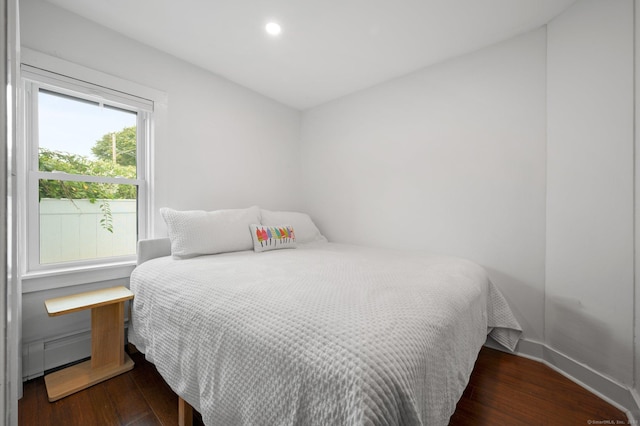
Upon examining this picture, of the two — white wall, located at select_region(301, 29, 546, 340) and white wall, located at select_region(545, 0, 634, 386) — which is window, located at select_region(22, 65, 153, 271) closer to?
white wall, located at select_region(301, 29, 546, 340)

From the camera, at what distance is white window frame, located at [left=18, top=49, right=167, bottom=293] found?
5.28 feet

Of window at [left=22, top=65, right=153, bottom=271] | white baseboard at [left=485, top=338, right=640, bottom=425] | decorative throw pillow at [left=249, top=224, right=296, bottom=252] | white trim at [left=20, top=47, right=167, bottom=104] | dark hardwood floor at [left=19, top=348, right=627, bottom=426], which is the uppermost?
white trim at [left=20, top=47, right=167, bottom=104]

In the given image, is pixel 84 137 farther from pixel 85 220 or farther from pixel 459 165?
pixel 459 165

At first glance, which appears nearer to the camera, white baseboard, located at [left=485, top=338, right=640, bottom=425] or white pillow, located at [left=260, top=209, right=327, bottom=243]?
white baseboard, located at [left=485, top=338, right=640, bottom=425]

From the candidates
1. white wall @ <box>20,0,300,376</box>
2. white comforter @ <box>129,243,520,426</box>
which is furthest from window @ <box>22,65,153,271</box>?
white comforter @ <box>129,243,520,426</box>

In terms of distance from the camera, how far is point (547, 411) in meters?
1.37

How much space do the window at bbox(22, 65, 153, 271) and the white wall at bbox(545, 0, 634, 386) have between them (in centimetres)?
304

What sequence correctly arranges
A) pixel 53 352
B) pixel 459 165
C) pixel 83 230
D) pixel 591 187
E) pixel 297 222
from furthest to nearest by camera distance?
1. pixel 297 222
2. pixel 459 165
3. pixel 83 230
4. pixel 53 352
5. pixel 591 187

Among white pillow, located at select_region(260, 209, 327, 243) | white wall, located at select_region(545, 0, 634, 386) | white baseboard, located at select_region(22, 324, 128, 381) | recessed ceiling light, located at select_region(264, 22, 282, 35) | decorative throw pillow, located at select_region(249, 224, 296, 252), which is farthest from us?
white pillow, located at select_region(260, 209, 327, 243)

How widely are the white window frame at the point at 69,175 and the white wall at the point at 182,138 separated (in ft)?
0.18

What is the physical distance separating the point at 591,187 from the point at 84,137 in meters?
3.42

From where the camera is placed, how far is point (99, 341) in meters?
1.66

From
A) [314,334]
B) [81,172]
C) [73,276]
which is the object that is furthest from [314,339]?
[81,172]

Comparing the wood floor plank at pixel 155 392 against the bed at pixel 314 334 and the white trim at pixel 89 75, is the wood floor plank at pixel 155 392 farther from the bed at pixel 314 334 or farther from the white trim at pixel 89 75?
the white trim at pixel 89 75
